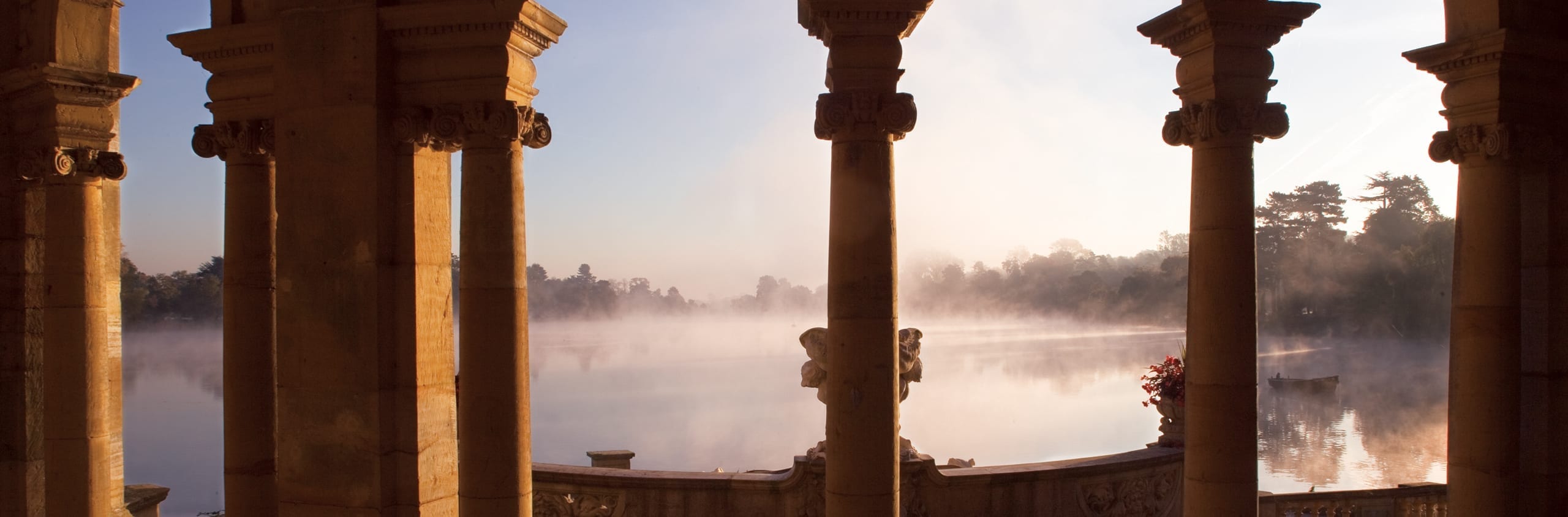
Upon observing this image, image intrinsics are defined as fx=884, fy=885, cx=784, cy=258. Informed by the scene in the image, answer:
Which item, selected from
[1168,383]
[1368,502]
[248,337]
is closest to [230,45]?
[248,337]

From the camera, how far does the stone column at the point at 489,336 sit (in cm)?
1005

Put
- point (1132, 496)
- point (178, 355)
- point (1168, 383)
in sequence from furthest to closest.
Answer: point (178, 355) < point (1168, 383) < point (1132, 496)

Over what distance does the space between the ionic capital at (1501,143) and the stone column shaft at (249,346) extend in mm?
17060

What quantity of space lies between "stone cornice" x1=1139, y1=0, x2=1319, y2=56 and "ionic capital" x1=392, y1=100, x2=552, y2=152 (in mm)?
8647

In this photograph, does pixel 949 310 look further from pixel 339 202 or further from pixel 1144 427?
pixel 339 202

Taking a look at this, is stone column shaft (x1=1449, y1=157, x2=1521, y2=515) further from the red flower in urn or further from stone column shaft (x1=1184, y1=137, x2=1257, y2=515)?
the red flower in urn

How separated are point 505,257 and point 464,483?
262 centimetres

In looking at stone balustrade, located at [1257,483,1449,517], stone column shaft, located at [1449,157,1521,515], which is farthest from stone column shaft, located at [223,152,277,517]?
stone balustrade, located at [1257,483,1449,517]

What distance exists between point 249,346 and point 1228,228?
1375 cm

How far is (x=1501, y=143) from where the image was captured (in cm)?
1214

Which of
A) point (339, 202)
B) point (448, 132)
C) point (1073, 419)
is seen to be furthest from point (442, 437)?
point (1073, 419)

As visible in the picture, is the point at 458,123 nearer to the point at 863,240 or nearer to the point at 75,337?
the point at 863,240

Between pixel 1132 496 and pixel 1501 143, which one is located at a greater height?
pixel 1501 143

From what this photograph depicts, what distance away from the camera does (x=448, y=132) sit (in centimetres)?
963
